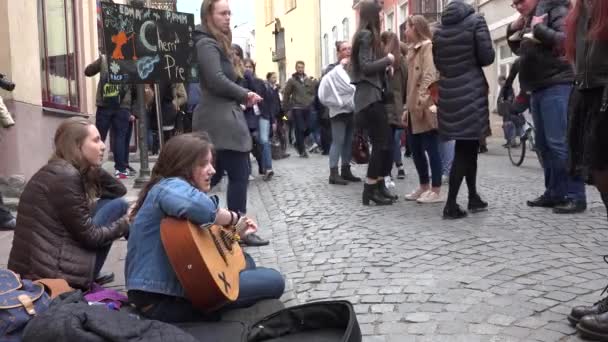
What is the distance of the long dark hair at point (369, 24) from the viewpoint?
617cm

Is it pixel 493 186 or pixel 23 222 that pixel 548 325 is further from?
pixel 493 186

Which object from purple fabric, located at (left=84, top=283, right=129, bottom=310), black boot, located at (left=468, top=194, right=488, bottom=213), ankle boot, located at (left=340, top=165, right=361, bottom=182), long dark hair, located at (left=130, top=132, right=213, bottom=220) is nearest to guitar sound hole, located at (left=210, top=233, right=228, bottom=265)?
long dark hair, located at (left=130, top=132, right=213, bottom=220)

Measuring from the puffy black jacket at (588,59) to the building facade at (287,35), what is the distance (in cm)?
3153

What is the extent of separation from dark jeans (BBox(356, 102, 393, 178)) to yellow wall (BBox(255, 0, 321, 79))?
28376 mm

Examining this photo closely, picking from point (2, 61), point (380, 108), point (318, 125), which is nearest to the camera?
point (380, 108)

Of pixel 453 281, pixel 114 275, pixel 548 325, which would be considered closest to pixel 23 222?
pixel 114 275

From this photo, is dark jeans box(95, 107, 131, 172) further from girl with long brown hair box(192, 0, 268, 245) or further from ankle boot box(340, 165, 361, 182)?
girl with long brown hair box(192, 0, 268, 245)

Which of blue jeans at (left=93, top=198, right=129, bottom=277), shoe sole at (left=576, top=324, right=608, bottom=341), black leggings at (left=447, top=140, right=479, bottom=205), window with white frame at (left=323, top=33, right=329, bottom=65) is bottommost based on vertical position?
shoe sole at (left=576, top=324, right=608, bottom=341)

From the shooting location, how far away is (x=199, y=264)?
9.71ft

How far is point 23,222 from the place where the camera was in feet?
11.6

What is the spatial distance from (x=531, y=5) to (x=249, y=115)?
4465mm

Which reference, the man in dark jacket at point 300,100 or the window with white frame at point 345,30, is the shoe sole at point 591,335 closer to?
Answer: the man in dark jacket at point 300,100

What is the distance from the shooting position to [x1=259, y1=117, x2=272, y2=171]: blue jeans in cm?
933

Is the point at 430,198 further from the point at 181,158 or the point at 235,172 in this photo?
the point at 181,158
